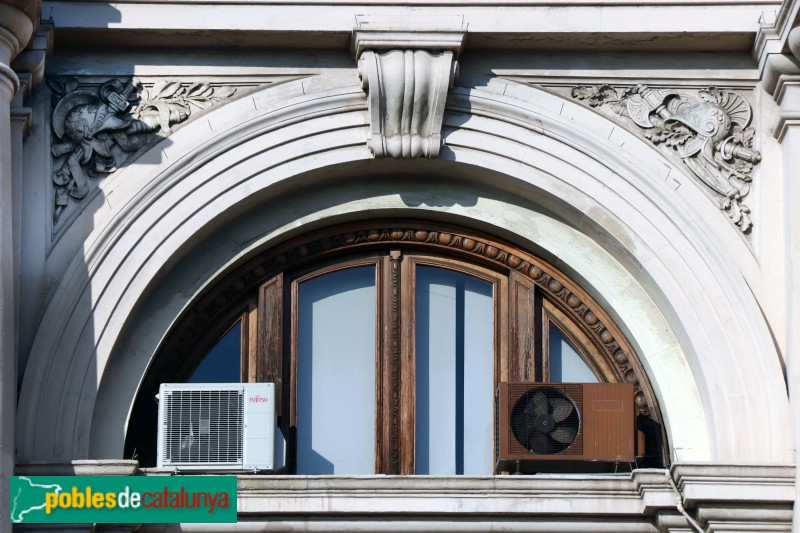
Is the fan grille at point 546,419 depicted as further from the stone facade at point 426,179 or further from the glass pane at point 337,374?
the glass pane at point 337,374

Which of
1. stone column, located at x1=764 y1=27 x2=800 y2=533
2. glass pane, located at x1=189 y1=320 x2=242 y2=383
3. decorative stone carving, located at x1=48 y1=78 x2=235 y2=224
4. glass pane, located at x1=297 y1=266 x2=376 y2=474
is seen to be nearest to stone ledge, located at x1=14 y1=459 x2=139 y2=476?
glass pane, located at x1=189 y1=320 x2=242 y2=383

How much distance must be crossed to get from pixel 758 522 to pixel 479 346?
103 inches

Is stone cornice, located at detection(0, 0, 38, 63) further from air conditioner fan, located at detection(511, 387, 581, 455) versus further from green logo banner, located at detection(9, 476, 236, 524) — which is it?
air conditioner fan, located at detection(511, 387, 581, 455)

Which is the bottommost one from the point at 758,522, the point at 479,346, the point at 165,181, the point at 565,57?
the point at 758,522

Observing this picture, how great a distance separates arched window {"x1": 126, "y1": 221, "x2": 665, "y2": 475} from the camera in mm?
15125

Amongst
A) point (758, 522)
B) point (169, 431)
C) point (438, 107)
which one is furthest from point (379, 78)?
point (758, 522)

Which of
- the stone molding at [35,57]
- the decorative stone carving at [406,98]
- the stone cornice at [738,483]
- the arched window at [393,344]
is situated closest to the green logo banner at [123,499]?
the arched window at [393,344]

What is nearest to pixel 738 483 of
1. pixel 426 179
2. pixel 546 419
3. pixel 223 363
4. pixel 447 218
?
pixel 546 419

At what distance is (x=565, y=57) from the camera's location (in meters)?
15.3

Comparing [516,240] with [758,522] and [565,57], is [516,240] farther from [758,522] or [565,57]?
[758,522]

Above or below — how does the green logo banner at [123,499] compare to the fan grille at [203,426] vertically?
below

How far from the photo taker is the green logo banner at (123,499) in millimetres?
13883

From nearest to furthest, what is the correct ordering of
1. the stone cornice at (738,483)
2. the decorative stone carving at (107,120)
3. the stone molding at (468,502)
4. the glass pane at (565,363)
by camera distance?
the stone cornice at (738,483) < the stone molding at (468,502) < the decorative stone carving at (107,120) < the glass pane at (565,363)

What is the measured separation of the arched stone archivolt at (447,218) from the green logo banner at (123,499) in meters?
0.36
